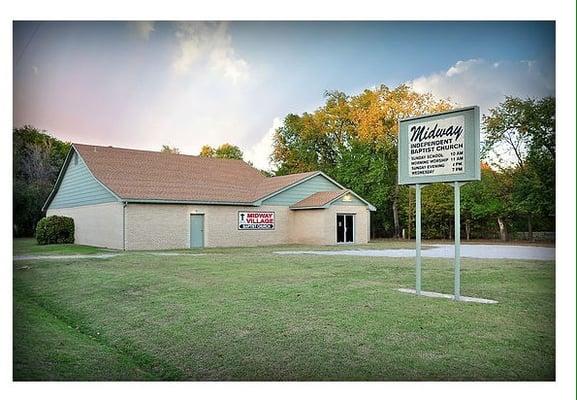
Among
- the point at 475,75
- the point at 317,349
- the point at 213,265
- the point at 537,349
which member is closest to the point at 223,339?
the point at 317,349

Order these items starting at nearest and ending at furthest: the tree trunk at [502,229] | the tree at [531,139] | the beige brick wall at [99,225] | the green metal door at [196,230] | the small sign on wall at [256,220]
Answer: the tree at [531,139], the beige brick wall at [99,225], the tree trunk at [502,229], the green metal door at [196,230], the small sign on wall at [256,220]

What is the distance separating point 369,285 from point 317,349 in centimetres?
406

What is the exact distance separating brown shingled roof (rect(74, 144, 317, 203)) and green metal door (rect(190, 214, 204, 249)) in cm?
69

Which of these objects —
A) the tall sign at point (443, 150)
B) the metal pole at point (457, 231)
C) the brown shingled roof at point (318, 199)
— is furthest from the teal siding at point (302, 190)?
the metal pole at point (457, 231)

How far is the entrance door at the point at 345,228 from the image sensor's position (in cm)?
2562

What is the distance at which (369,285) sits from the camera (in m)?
9.86

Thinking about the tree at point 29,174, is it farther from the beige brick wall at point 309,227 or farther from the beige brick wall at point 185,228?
the beige brick wall at point 309,227

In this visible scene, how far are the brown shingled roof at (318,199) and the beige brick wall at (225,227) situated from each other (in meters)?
0.36

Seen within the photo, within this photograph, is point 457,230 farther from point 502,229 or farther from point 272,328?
point 502,229

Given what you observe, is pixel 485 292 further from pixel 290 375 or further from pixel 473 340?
pixel 290 375

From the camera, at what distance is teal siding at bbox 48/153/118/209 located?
647 inches

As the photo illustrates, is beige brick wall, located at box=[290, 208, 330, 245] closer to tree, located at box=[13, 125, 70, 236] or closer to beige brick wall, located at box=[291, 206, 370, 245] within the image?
beige brick wall, located at box=[291, 206, 370, 245]

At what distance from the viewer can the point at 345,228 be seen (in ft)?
84.4

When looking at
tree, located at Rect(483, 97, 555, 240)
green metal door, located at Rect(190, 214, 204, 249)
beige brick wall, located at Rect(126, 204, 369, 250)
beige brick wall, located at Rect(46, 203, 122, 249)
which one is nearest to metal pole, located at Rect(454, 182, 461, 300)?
tree, located at Rect(483, 97, 555, 240)
